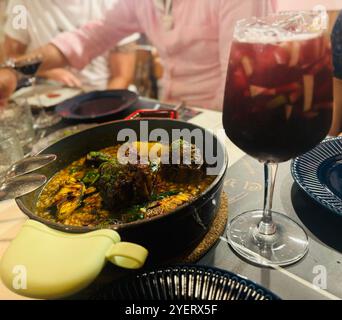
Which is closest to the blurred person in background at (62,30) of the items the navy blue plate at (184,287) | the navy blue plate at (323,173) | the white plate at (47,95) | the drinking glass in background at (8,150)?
the white plate at (47,95)

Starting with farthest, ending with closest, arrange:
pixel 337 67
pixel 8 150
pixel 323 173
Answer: pixel 337 67
pixel 8 150
pixel 323 173

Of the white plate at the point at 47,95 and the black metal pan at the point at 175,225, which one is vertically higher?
the black metal pan at the point at 175,225

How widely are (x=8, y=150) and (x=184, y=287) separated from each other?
82 cm

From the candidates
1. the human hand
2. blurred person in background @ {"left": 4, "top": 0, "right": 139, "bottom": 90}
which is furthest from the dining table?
blurred person in background @ {"left": 4, "top": 0, "right": 139, "bottom": 90}

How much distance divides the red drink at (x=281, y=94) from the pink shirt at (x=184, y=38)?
1.23 meters

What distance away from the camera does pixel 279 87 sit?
1.99 feet

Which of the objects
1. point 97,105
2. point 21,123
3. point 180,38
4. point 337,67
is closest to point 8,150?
point 21,123

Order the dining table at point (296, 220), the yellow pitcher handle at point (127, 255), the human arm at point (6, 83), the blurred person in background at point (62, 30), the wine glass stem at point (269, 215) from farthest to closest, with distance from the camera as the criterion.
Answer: the blurred person in background at point (62, 30) < the human arm at point (6, 83) < the wine glass stem at point (269, 215) < the dining table at point (296, 220) < the yellow pitcher handle at point (127, 255)

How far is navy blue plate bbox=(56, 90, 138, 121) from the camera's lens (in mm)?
1419

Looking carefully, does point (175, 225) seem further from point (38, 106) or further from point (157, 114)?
point (38, 106)

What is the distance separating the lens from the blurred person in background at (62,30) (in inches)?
108

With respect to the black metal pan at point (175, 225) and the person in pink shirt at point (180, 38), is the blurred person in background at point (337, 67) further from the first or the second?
the black metal pan at point (175, 225)

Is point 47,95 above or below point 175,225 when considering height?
below

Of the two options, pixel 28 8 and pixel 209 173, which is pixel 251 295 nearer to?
pixel 209 173
